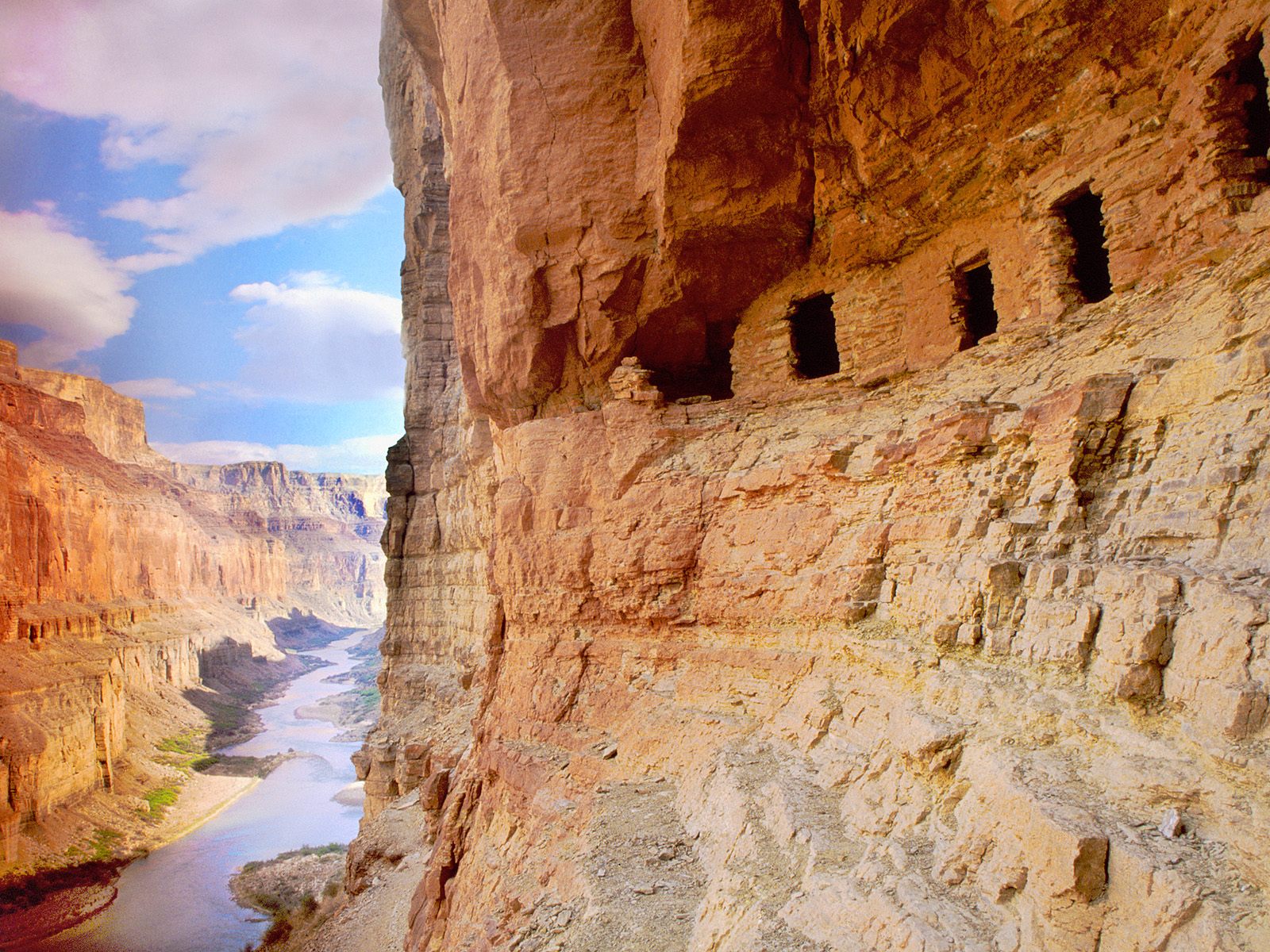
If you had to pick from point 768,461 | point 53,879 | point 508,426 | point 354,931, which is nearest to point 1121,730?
point 768,461

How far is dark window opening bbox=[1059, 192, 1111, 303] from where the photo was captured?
8.12m

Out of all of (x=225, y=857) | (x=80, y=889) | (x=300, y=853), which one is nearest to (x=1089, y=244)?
(x=80, y=889)

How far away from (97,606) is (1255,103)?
52.3 m

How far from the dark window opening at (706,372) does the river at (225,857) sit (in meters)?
23.2

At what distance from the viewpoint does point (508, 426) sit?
12.8 metres

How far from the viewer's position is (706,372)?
12.3 meters

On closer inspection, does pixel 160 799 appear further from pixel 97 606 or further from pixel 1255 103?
pixel 1255 103

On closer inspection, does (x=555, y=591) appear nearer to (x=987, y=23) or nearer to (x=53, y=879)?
(x=987, y=23)

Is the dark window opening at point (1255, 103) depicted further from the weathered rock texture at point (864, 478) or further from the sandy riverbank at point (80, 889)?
the sandy riverbank at point (80, 889)

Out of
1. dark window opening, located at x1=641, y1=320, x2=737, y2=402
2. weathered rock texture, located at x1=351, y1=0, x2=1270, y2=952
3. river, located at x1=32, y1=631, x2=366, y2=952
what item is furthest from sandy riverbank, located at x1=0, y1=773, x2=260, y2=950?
dark window opening, located at x1=641, y1=320, x2=737, y2=402

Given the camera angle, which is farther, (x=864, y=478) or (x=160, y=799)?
(x=160, y=799)

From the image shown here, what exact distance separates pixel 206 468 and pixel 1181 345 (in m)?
126

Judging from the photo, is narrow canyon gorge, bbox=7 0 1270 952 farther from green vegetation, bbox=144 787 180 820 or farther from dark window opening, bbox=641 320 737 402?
green vegetation, bbox=144 787 180 820

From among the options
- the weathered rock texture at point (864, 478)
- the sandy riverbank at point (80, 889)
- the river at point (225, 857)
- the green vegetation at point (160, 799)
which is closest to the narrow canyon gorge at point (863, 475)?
the weathered rock texture at point (864, 478)
